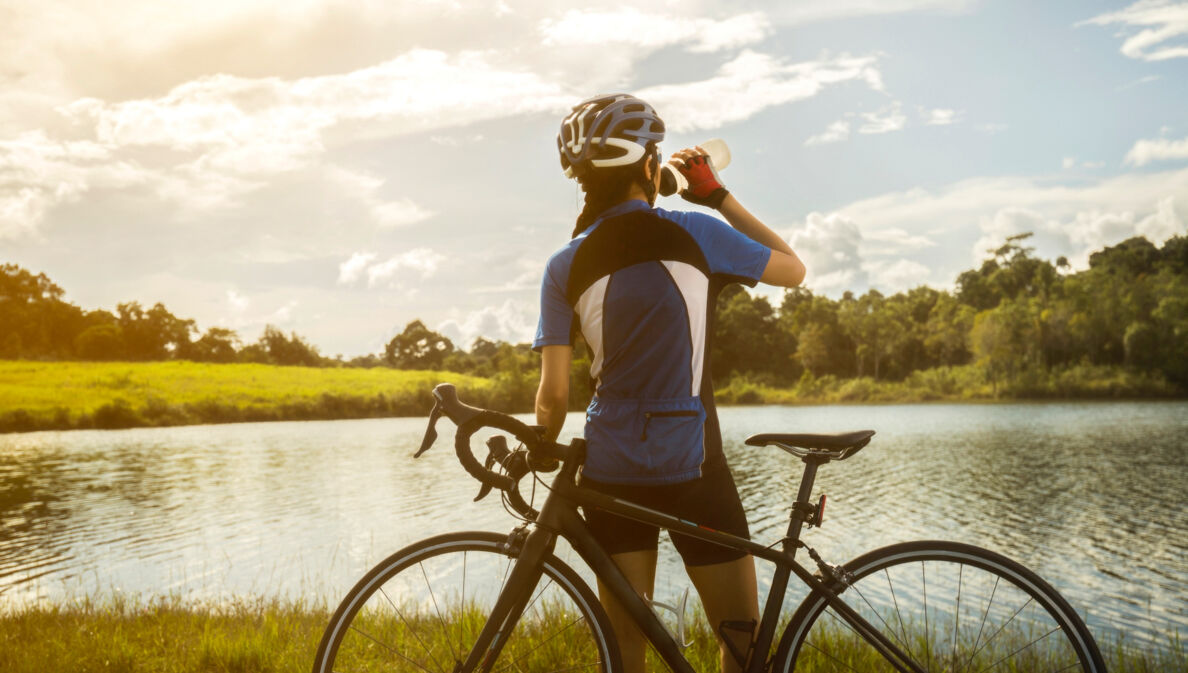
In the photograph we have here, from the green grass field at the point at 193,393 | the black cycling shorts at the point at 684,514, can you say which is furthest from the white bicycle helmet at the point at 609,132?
the green grass field at the point at 193,393

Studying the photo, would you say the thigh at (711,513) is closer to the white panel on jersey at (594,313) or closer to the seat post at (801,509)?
the seat post at (801,509)

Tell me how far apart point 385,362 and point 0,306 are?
29.2m

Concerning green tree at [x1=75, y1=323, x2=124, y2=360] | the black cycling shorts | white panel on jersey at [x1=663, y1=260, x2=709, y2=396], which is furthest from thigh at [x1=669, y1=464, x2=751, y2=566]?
green tree at [x1=75, y1=323, x2=124, y2=360]

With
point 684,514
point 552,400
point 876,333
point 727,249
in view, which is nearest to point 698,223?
point 727,249

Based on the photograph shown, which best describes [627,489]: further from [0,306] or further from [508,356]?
[0,306]

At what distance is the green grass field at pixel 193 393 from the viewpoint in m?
45.3

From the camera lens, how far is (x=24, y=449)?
106 feet

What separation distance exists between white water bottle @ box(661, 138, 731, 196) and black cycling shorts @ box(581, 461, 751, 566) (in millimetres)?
756

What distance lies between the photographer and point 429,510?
59.4ft

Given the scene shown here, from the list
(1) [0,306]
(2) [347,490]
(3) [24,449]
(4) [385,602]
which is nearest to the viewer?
(4) [385,602]

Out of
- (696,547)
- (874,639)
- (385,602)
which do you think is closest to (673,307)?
(696,547)

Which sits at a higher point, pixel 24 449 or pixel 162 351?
pixel 162 351

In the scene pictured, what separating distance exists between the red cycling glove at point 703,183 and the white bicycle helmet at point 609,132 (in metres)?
0.15

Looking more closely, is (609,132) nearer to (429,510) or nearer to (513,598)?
(513,598)
